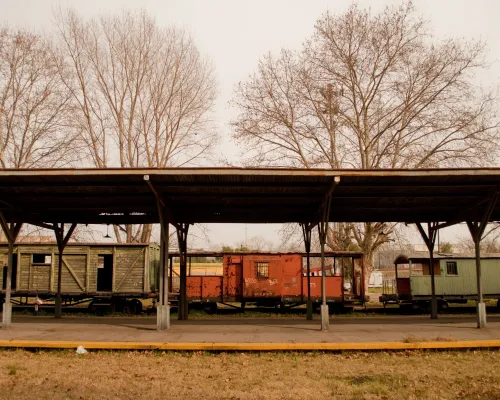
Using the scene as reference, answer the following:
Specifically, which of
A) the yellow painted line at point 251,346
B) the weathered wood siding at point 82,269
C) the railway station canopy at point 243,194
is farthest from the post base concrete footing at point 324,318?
the weathered wood siding at point 82,269

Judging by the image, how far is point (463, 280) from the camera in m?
21.2

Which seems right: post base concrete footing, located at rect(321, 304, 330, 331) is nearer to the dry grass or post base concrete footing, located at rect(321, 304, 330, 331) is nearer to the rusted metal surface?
the dry grass

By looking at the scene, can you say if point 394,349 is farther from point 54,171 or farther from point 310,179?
point 54,171

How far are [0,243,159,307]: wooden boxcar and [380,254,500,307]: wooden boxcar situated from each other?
10.8 m

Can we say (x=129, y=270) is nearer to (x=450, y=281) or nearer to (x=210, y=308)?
(x=210, y=308)

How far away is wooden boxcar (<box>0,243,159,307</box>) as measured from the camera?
Answer: 1997 cm

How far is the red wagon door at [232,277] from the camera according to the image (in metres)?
20.3

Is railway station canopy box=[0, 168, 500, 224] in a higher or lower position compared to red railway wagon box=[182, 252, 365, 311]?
higher

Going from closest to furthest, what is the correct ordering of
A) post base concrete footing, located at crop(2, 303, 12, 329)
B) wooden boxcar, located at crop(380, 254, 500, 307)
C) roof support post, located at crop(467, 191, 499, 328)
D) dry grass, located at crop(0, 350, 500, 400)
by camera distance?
dry grass, located at crop(0, 350, 500, 400) → roof support post, located at crop(467, 191, 499, 328) → post base concrete footing, located at crop(2, 303, 12, 329) → wooden boxcar, located at crop(380, 254, 500, 307)

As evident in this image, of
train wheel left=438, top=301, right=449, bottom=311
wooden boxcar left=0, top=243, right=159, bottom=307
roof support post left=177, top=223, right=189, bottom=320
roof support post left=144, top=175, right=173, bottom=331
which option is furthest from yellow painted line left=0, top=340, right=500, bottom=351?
train wheel left=438, top=301, right=449, bottom=311

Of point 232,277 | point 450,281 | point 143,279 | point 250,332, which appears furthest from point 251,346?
point 450,281

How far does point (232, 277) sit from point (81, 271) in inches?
262

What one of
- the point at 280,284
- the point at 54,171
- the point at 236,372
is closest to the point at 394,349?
the point at 236,372

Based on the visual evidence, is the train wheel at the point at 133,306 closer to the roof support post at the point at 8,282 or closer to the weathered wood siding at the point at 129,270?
the weathered wood siding at the point at 129,270
